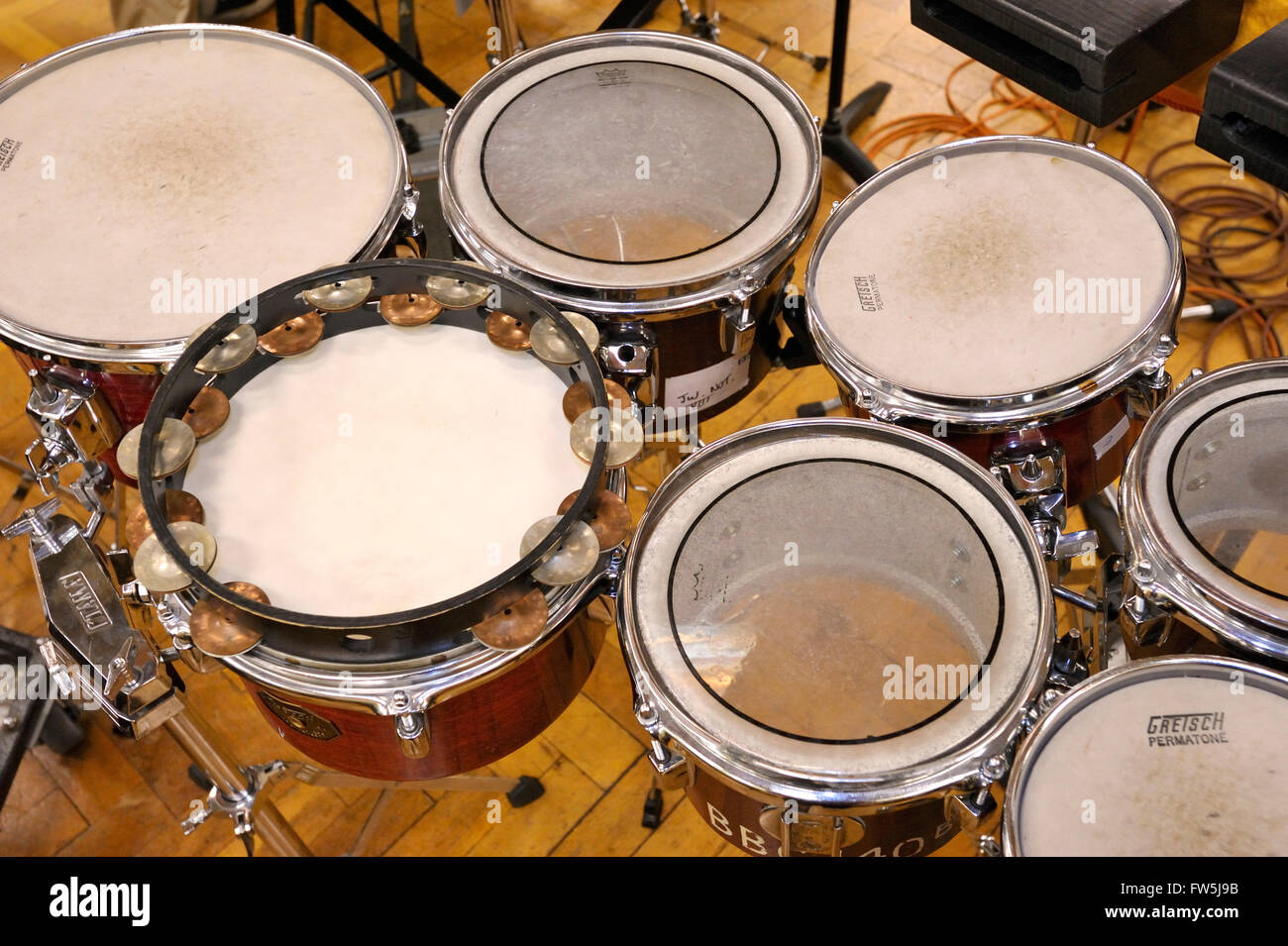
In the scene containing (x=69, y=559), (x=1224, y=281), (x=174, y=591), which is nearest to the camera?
(x=174, y=591)

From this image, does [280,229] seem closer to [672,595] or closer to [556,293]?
[556,293]

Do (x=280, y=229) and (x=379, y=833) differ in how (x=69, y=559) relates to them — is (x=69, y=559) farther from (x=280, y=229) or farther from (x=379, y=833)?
(x=379, y=833)

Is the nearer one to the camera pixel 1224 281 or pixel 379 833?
pixel 379 833

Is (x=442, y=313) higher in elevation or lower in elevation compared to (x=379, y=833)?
higher

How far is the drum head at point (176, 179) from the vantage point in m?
Answer: 1.42

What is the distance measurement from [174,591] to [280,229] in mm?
558

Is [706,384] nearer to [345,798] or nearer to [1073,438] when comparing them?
[1073,438]

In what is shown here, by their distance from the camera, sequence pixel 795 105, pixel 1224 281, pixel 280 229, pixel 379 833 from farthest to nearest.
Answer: pixel 1224 281 < pixel 379 833 < pixel 795 105 < pixel 280 229

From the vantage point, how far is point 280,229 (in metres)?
1.48

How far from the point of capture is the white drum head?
116cm

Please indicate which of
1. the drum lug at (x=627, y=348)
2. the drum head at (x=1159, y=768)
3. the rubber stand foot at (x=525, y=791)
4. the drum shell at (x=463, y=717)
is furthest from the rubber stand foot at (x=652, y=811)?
the drum head at (x=1159, y=768)

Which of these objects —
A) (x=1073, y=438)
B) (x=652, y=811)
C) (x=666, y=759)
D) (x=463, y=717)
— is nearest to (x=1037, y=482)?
(x=1073, y=438)

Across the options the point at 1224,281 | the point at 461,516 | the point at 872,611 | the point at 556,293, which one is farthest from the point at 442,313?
the point at 1224,281

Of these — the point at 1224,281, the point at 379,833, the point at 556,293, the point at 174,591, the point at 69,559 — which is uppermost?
the point at 556,293
